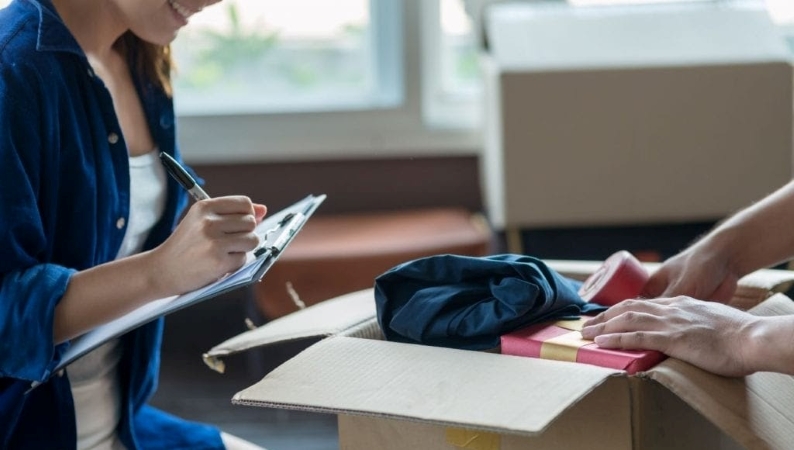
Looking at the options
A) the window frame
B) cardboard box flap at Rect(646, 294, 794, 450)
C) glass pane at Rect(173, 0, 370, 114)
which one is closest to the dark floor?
the window frame

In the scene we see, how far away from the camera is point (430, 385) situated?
0.86 m

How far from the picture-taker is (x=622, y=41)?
89.7 inches

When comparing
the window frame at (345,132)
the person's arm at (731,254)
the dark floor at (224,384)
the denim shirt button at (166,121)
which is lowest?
the dark floor at (224,384)

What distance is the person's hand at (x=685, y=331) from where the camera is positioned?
91cm

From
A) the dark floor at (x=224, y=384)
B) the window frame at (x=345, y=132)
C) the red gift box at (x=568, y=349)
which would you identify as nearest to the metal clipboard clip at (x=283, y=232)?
the red gift box at (x=568, y=349)

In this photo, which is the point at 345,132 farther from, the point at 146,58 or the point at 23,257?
the point at 23,257

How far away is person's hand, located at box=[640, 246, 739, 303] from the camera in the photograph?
118 centimetres

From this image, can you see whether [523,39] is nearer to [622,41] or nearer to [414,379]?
[622,41]

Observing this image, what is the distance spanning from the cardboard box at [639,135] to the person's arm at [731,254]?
0.91 meters

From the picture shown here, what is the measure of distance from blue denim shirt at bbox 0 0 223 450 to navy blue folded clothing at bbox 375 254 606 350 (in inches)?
12.1

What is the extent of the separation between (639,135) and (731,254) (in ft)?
3.20

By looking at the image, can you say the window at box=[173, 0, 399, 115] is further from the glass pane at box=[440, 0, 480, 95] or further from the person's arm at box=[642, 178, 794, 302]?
the person's arm at box=[642, 178, 794, 302]

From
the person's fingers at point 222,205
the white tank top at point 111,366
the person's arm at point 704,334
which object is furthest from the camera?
the white tank top at point 111,366

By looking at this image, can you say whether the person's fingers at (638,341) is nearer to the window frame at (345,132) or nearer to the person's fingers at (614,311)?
the person's fingers at (614,311)
